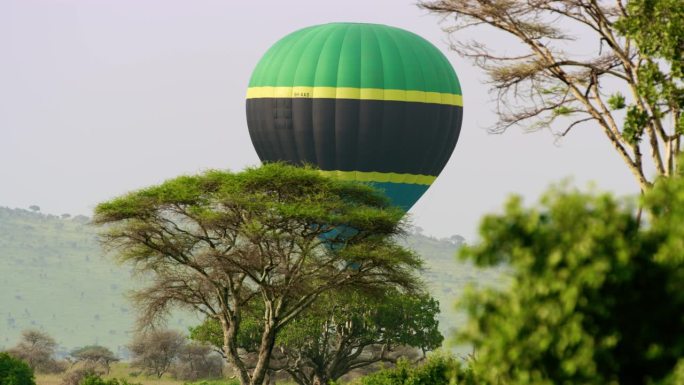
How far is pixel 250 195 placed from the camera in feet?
178

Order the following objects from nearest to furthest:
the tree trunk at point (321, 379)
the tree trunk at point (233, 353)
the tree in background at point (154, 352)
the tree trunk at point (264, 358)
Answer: the tree trunk at point (233, 353) → the tree trunk at point (264, 358) → the tree trunk at point (321, 379) → the tree in background at point (154, 352)

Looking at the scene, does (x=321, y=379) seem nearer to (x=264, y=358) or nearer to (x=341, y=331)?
(x=341, y=331)

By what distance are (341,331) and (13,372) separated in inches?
1013

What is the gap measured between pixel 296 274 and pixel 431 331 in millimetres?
16561

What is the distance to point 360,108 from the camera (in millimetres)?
68250

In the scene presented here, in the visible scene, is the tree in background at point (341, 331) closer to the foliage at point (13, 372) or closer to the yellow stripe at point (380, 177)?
the yellow stripe at point (380, 177)

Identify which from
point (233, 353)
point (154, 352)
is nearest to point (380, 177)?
point (233, 353)

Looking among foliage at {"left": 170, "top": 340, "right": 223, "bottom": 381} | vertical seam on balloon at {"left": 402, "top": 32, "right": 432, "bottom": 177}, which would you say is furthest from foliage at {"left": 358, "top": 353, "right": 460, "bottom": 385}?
foliage at {"left": 170, "top": 340, "right": 223, "bottom": 381}

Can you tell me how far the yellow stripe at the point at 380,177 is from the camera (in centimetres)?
6900

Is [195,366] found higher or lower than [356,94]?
lower

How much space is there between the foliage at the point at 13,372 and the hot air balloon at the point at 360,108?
980 inches

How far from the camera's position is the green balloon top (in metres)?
68.8

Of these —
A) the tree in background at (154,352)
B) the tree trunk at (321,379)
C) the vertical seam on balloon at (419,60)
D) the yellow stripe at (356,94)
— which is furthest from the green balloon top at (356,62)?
the tree in background at (154,352)

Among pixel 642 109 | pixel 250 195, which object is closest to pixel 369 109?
pixel 250 195
